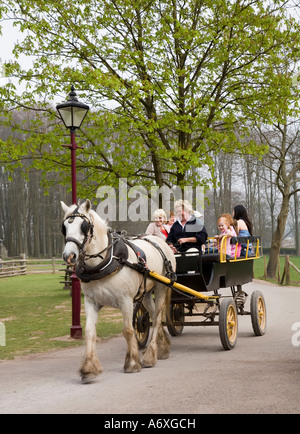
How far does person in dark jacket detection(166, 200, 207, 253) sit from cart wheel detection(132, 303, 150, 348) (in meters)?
1.09

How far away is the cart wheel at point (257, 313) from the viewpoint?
890 centimetres

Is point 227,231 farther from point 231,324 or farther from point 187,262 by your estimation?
point 231,324

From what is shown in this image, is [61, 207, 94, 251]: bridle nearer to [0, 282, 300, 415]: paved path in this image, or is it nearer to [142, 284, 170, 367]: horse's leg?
[0, 282, 300, 415]: paved path

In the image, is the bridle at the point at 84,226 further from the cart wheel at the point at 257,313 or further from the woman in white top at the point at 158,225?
the cart wheel at the point at 257,313

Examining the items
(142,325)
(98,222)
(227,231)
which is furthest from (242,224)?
(98,222)

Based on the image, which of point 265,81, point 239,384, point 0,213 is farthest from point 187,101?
point 0,213

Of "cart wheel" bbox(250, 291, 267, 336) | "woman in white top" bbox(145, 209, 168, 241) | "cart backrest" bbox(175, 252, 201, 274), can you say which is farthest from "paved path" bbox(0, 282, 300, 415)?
"woman in white top" bbox(145, 209, 168, 241)

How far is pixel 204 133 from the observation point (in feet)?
47.0

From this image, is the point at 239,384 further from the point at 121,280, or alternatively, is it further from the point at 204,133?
the point at 204,133

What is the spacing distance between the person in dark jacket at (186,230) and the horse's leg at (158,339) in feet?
3.15

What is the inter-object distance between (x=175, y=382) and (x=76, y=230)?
1977mm

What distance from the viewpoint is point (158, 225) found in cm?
904

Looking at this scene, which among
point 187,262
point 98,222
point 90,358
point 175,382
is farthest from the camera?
point 187,262
